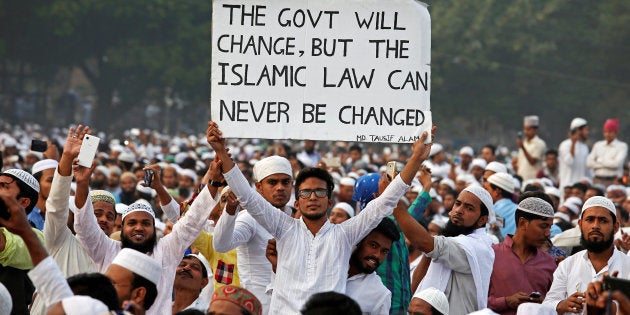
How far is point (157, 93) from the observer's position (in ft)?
193

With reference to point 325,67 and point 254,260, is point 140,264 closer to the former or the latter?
point 254,260

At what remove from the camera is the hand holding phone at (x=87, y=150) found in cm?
743

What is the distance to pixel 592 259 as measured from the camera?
25.8 feet

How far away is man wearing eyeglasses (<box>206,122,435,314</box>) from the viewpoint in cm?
713

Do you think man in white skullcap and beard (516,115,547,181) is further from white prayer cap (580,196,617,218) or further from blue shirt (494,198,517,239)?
white prayer cap (580,196,617,218)

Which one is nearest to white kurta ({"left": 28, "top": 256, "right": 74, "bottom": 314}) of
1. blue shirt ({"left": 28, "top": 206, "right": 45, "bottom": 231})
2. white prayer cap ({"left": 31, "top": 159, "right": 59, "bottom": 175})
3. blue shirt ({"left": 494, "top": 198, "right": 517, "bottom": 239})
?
blue shirt ({"left": 28, "top": 206, "right": 45, "bottom": 231})

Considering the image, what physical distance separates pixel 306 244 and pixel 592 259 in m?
1.84

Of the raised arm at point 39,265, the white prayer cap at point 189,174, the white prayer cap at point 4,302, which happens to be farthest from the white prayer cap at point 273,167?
the white prayer cap at point 189,174

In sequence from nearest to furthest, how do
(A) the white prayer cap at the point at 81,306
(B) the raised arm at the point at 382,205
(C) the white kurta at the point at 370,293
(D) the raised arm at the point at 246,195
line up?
(A) the white prayer cap at the point at 81,306 < (D) the raised arm at the point at 246,195 < (B) the raised arm at the point at 382,205 < (C) the white kurta at the point at 370,293

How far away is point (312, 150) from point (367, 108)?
11766 mm

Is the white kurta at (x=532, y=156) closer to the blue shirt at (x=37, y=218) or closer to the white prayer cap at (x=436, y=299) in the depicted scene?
the blue shirt at (x=37, y=218)

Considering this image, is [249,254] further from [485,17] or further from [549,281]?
[485,17]

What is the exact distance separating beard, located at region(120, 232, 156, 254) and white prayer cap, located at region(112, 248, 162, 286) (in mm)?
1322

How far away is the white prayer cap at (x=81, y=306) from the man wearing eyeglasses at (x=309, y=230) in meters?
1.81
